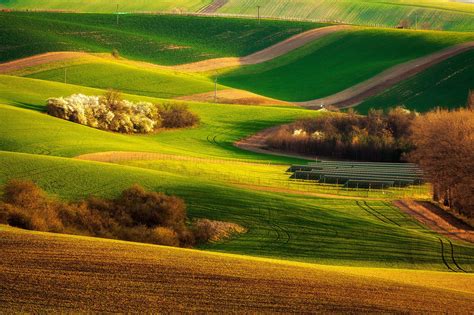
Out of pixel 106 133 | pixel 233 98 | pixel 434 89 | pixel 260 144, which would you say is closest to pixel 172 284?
pixel 106 133

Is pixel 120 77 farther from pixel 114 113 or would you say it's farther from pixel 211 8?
pixel 211 8

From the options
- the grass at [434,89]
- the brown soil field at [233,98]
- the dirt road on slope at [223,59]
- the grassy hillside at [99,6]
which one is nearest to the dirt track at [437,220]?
the grass at [434,89]

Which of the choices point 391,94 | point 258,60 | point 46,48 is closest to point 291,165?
point 391,94

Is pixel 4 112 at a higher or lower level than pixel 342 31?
lower

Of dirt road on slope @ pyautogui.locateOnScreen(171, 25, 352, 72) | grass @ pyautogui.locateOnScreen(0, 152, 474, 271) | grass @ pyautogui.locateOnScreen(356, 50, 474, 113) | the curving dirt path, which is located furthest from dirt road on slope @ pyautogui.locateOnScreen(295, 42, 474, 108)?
grass @ pyautogui.locateOnScreen(0, 152, 474, 271)

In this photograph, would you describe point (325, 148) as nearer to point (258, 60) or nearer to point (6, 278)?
point (258, 60)
